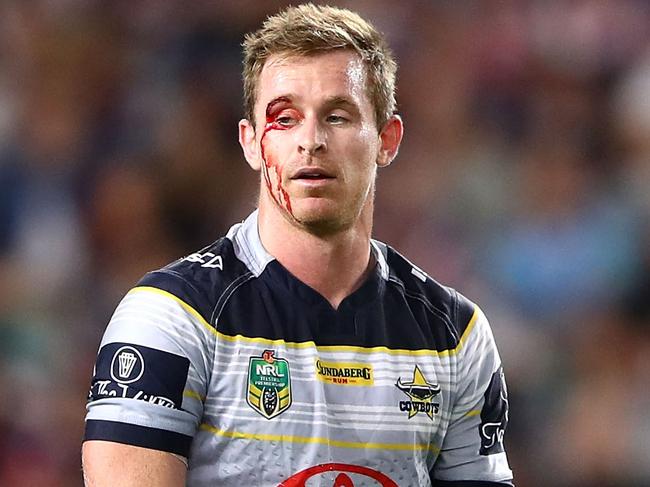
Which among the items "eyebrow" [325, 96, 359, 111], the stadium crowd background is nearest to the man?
"eyebrow" [325, 96, 359, 111]

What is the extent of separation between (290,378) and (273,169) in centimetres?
53

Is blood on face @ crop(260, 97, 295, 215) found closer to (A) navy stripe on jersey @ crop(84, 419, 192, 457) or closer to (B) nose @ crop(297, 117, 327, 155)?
(B) nose @ crop(297, 117, 327, 155)

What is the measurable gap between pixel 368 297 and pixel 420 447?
1.33 ft

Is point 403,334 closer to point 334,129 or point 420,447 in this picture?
point 420,447

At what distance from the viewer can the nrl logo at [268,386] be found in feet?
9.47

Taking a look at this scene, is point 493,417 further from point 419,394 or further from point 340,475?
point 340,475

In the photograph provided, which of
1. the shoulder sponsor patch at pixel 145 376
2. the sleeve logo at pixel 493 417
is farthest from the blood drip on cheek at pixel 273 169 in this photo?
the sleeve logo at pixel 493 417

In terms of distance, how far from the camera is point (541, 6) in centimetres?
694

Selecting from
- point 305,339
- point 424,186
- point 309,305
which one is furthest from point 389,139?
point 424,186

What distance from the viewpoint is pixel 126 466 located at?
2.75 meters

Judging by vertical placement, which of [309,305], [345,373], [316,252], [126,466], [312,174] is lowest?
[126,466]

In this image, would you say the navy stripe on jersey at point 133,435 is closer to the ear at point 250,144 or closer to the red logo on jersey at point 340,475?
the red logo on jersey at point 340,475

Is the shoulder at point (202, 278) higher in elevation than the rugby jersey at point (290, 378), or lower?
higher

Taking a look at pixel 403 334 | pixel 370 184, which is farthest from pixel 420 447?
pixel 370 184
